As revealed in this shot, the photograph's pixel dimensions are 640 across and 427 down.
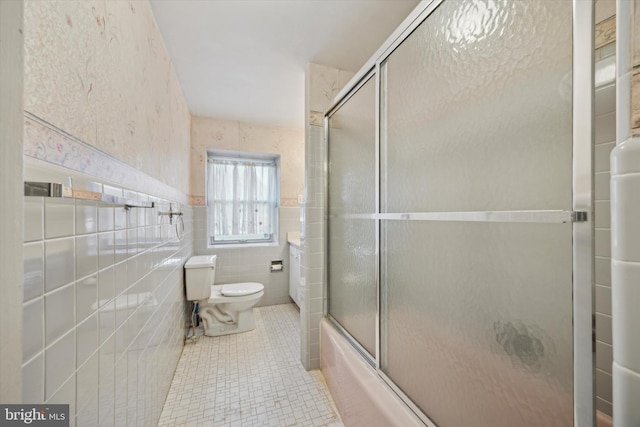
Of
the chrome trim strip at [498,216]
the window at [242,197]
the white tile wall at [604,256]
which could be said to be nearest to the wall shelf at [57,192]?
the chrome trim strip at [498,216]

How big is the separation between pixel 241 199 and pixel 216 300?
1379mm

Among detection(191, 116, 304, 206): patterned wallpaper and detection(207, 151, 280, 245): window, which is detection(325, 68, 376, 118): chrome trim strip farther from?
detection(207, 151, 280, 245): window

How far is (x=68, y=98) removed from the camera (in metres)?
0.65

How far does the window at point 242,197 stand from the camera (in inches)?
A: 122

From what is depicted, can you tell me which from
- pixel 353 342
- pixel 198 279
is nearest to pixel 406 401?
pixel 353 342

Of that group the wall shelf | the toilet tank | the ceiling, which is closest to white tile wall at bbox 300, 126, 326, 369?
the ceiling

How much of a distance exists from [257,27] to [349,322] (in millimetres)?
1935

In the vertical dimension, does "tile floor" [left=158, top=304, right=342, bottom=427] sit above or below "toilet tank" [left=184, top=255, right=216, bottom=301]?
below

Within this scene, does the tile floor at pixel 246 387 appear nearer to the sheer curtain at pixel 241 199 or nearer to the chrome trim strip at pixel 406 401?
the chrome trim strip at pixel 406 401

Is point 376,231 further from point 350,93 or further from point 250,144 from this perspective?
point 250,144

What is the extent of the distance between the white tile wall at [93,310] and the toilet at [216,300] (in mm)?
793

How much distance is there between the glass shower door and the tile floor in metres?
0.79

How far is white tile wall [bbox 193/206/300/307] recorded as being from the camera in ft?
9.44

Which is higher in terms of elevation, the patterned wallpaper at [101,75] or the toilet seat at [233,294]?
the patterned wallpaper at [101,75]
